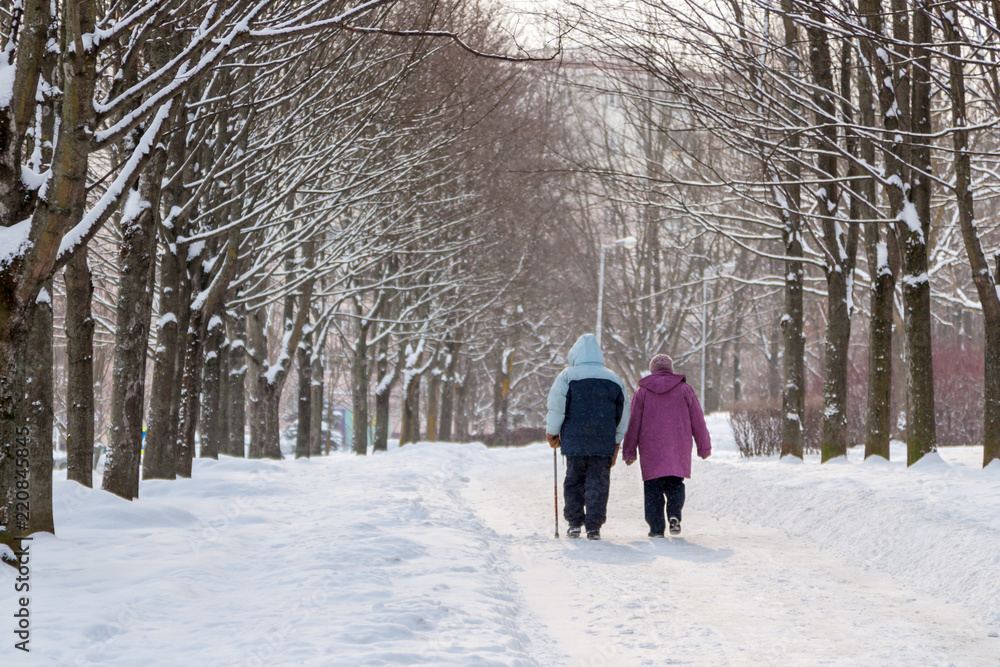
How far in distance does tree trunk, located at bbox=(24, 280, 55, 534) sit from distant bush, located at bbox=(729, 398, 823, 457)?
1529 centimetres

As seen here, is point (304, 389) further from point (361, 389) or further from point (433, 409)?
point (433, 409)

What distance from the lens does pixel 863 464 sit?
12.2m

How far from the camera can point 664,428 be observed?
9.34 meters

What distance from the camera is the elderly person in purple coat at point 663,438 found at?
360 inches

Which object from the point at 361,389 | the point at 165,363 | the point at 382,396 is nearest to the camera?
the point at 165,363

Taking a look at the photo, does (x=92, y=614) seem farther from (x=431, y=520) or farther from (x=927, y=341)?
(x=927, y=341)

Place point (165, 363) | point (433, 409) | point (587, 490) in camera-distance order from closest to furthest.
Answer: point (587, 490) < point (165, 363) < point (433, 409)

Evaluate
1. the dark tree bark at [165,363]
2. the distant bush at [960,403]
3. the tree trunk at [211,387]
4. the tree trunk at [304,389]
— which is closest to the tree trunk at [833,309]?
the dark tree bark at [165,363]

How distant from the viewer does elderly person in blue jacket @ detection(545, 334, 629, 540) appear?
902 centimetres

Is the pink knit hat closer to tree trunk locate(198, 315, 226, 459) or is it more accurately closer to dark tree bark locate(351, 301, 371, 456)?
tree trunk locate(198, 315, 226, 459)

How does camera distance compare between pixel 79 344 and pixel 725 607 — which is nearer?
pixel 725 607

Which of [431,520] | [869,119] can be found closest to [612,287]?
[869,119]

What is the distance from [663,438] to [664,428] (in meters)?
0.11

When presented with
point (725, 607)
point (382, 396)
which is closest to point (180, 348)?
point (725, 607)
